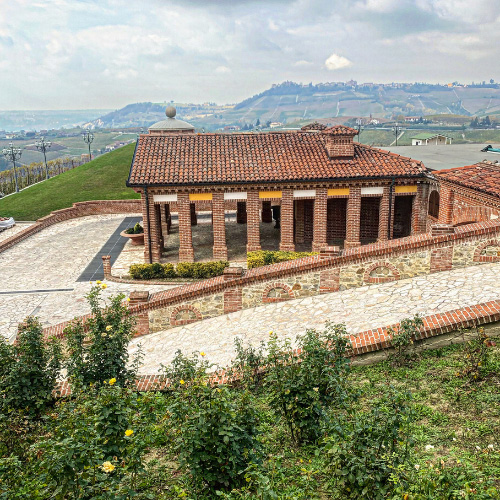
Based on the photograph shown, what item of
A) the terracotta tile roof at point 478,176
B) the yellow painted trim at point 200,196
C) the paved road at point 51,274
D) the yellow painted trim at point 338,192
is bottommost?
the paved road at point 51,274

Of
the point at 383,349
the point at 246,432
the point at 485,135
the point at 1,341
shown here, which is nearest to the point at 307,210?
the point at 383,349

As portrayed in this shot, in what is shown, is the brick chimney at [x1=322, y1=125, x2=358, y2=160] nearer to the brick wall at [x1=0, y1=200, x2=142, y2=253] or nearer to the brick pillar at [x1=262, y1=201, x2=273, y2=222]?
the brick pillar at [x1=262, y1=201, x2=273, y2=222]

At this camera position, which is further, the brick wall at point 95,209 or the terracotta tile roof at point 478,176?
the brick wall at point 95,209

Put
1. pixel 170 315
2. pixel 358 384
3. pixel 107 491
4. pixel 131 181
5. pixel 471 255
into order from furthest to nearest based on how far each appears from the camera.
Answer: pixel 131 181 → pixel 170 315 → pixel 471 255 → pixel 358 384 → pixel 107 491

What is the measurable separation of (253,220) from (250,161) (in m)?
2.49

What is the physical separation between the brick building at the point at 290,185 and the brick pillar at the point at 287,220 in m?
0.04

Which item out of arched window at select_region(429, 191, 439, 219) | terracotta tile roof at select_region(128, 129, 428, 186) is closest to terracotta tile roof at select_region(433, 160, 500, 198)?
arched window at select_region(429, 191, 439, 219)

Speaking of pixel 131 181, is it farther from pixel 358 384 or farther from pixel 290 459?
pixel 290 459

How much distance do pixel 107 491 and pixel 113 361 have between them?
144 inches

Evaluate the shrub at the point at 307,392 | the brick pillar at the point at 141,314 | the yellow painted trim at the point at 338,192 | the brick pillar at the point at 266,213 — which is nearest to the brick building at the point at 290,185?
the yellow painted trim at the point at 338,192

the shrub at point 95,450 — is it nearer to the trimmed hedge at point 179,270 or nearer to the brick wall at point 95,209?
the trimmed hedge at point 179,270

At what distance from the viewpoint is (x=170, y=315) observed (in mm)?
12219

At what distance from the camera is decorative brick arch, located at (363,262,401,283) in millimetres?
11594

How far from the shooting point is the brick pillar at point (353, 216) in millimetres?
20281
